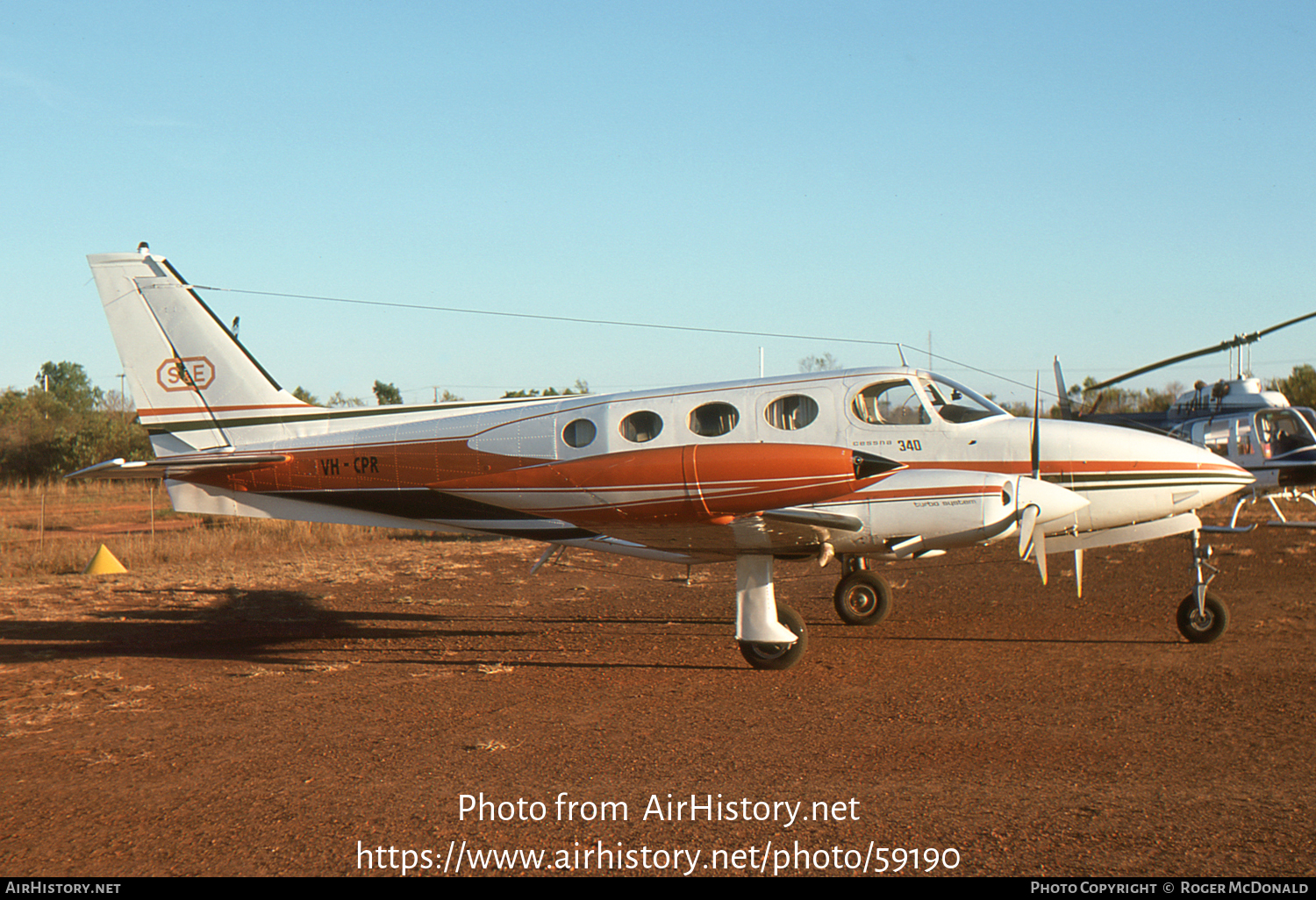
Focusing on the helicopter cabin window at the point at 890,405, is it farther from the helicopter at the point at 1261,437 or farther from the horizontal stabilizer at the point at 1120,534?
the helicopter at the point at 1261,437

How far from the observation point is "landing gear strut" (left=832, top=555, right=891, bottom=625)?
1254 centimetres

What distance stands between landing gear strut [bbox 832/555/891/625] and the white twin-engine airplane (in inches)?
1.1

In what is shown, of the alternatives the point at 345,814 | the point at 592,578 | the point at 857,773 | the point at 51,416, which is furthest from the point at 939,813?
the point at 51,416

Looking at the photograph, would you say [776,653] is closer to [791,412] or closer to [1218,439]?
[791,412]

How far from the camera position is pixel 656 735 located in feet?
25.3

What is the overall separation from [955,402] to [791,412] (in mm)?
2017

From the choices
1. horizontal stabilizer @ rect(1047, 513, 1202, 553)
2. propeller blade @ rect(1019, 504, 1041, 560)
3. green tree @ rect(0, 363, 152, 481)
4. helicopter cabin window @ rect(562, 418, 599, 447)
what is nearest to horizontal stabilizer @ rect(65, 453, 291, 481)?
helicopter cabin window @ rect(562, 418, 599, 447)

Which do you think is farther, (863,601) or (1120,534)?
(863,601)

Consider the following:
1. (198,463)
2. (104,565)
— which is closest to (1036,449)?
(198,463)

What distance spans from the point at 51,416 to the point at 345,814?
53.3 m

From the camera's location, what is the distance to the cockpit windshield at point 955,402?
10.6 meters

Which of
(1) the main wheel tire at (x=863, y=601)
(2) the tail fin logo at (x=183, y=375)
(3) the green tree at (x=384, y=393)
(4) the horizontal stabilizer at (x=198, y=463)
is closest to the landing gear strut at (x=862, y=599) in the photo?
(1) the main wheel tire at (x=863, y=601)

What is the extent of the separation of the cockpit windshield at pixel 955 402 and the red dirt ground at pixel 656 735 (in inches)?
110
